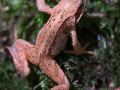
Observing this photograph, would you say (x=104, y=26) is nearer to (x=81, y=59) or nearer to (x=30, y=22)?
(x=81, y=59)

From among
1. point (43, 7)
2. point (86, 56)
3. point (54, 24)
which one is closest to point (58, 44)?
point (54, 24)

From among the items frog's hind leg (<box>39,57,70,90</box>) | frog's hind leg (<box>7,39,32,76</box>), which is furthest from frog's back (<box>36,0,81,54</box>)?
frog's hind leg (<box>7,39,32,76</box>)

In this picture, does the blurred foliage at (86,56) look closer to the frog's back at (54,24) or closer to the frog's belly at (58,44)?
the frog's belly at (58,44)

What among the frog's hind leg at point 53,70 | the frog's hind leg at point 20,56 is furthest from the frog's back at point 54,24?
the frog's hind leg at point 20,56

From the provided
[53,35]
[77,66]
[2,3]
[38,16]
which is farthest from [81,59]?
[2,3]

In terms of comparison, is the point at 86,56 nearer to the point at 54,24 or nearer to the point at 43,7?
the point at 54,24

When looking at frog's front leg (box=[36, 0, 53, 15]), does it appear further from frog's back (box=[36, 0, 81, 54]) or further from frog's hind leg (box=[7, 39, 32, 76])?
frog's hind leg (box=[7, 39, 32, 76])
